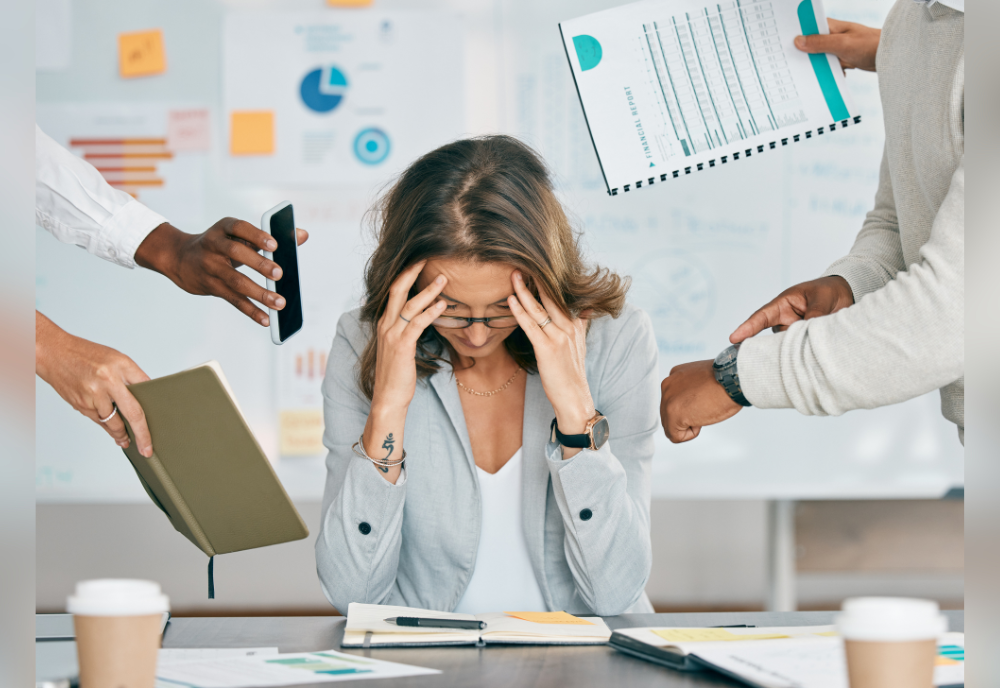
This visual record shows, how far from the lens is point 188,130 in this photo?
2.07 metres

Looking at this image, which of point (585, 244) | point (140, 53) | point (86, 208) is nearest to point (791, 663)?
point (86, 208)

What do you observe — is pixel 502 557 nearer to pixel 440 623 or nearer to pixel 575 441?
pixel 575 441

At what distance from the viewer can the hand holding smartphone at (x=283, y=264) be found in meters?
1.16

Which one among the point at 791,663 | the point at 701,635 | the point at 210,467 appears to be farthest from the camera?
the point at 210,467

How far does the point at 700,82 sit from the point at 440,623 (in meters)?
0.77

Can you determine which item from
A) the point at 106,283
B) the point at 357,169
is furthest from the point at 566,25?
the point at 106,283

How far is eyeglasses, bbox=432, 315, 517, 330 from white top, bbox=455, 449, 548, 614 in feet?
0.74

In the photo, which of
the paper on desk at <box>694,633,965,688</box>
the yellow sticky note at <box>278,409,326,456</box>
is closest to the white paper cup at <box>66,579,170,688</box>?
the paper on desk at <box>694,633,965,688</box>

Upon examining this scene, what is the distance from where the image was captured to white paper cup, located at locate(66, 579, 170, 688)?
0.53m

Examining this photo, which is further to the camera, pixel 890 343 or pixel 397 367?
pixel 397 367

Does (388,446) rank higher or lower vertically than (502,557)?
higher

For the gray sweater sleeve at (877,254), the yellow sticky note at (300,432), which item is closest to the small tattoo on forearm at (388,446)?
the gray sweater sleeve at (877,254)

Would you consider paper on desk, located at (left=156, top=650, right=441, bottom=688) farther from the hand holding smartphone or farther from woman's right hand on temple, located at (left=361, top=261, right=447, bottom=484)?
the hand holding smartphone

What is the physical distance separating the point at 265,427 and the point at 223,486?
3.82ft
